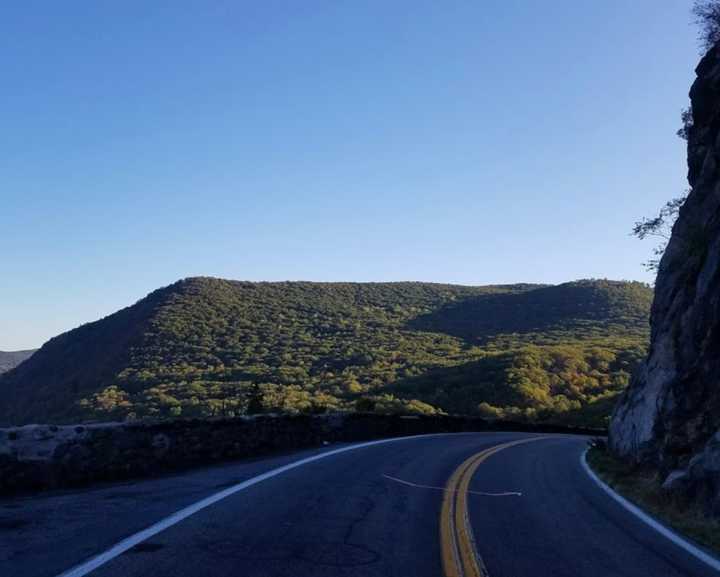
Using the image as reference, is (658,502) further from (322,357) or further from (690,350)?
(322,357)

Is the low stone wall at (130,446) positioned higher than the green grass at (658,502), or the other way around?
the low stone wall at (130,446)

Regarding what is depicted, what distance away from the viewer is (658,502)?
11.6m

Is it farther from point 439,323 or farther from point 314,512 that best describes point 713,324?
point 439,323

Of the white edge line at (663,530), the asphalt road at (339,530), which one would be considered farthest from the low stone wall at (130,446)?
the white edge line at (663,530)

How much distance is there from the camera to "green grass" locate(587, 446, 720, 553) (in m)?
9.27

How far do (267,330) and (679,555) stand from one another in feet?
203

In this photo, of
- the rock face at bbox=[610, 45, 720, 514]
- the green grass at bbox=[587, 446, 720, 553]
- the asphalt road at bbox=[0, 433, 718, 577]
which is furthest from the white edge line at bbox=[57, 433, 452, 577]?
the rock face at bbox=[610, 45, 720, 514]

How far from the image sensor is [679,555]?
8070 mm

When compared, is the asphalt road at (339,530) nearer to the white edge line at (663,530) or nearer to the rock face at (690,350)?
the white edge line at (663,530)

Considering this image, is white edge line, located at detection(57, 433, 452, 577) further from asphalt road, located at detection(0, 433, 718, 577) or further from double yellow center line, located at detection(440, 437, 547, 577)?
double yellow center line, located at detection(440, 437, 547, 577)

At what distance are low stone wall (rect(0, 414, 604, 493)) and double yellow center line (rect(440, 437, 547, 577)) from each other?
476 centimetres

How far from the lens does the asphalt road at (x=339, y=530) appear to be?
6719 millimetres

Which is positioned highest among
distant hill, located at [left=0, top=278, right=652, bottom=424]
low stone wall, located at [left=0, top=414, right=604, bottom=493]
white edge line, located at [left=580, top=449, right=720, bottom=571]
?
distant hill, located at [left=0, top=278, right=652, bottom=424]

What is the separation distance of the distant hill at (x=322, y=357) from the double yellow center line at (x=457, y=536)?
13.3 meters
